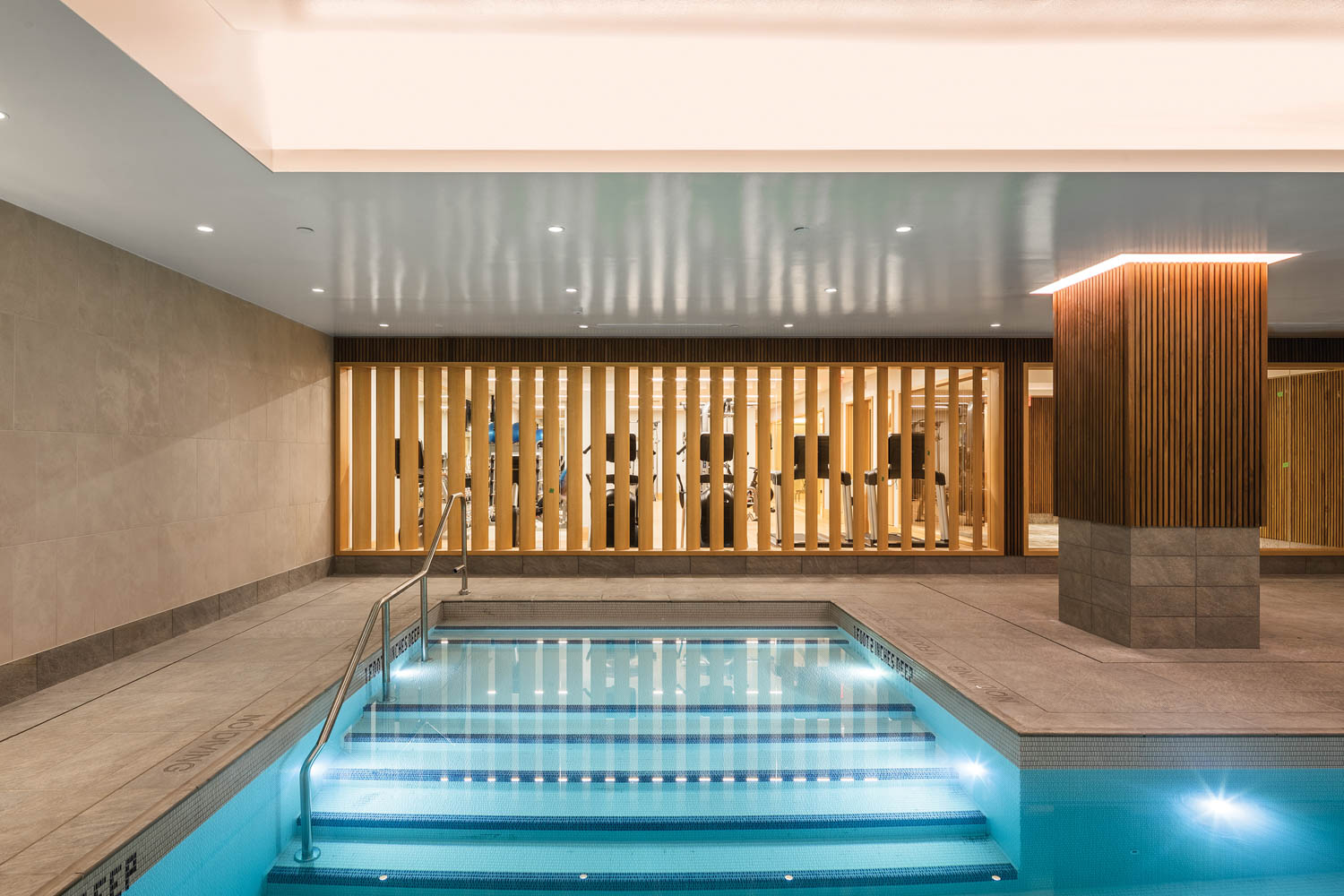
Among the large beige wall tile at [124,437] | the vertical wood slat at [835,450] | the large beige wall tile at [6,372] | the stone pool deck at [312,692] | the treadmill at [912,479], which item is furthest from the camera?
the treadmill at [912,479]

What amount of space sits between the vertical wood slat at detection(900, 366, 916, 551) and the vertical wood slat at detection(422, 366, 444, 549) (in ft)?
17.8

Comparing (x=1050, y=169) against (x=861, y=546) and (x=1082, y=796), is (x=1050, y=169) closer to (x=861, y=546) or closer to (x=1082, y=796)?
(x=1082, y=796)

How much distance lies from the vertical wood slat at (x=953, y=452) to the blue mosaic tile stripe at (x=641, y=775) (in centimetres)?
585

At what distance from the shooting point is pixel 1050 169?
12.6ft

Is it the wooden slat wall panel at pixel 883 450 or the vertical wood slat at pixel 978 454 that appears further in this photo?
the vertical wood slat at pixel 978 454

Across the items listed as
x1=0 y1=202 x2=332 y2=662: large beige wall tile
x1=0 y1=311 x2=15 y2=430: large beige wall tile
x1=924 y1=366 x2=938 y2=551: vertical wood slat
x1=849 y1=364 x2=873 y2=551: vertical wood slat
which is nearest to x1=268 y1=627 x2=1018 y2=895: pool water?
x1=0 y1=202 x2=332 y2=662: large beige wall tile

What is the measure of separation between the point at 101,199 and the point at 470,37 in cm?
227

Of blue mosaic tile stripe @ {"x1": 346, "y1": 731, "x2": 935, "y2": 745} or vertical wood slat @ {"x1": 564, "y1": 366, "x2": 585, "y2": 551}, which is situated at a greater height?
vertical wood slat @ {"x1": 564, "y1": 366, "x2": 585, "y2": 551}

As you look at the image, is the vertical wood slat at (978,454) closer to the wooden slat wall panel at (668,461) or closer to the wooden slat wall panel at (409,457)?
the wooden slat wall panel at (668,461)

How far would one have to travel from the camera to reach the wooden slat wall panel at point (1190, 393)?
5574 mm

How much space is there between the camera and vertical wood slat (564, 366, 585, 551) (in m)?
9.29

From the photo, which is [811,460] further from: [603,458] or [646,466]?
[603,458]

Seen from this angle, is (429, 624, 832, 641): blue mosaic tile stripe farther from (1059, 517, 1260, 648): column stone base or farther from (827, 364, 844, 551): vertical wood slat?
(1059, 517, 1260, 648): column stone base

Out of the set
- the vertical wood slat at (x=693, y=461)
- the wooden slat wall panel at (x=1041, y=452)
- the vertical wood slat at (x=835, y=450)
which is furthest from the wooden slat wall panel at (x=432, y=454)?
the wooden slat wall panel at (x=1041, y=452)
